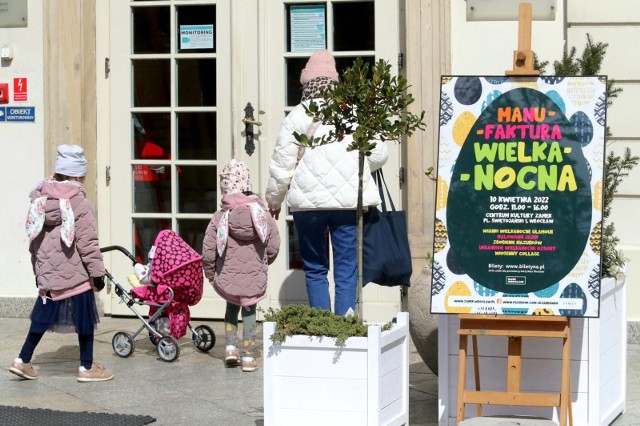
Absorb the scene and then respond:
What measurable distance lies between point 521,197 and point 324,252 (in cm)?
217

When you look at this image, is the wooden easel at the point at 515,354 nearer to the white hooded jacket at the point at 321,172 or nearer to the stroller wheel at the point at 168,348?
the white hooded jacket at the point at 321,172

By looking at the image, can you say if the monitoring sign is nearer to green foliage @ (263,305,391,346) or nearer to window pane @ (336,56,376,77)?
window pane @ (336,56,376,77)

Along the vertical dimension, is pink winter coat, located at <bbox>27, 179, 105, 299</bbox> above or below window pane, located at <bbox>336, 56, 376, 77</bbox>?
below

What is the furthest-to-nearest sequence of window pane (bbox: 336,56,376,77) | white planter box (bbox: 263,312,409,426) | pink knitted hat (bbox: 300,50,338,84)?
window pane (bbox: 336,56,376,77), pink knitted hat (bbox: 300,50,338,84), white planter box (bbox: 263,312,409,426)

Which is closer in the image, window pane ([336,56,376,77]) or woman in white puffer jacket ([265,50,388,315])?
woman in white puffer jacket ([265,50,388,315])

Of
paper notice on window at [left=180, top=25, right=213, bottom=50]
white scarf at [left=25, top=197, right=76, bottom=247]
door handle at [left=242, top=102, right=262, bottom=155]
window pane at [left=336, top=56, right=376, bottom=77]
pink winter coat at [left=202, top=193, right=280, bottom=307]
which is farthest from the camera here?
paper notice on window at [left=180, top=25, right=213, bottom=50]

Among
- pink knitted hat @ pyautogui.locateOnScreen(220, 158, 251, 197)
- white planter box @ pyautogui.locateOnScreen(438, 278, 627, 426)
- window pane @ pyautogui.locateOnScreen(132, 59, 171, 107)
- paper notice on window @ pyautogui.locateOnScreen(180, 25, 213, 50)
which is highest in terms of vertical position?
paper notice on window @ pyautogui.locateOnScreen(180, 25, 213, 50)

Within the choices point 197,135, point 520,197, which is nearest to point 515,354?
point 520,197

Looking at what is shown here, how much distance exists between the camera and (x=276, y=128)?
984cm

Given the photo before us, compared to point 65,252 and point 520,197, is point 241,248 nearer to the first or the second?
point 65,252

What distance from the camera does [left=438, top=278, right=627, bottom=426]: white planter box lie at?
625cm

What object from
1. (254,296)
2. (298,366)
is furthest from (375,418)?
(254,296)

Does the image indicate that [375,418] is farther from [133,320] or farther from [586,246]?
[133,320]

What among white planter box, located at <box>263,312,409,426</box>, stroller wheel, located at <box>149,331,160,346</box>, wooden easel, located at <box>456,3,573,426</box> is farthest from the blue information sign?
A: wooden easel, located at <box>456,3,573,426</box>
